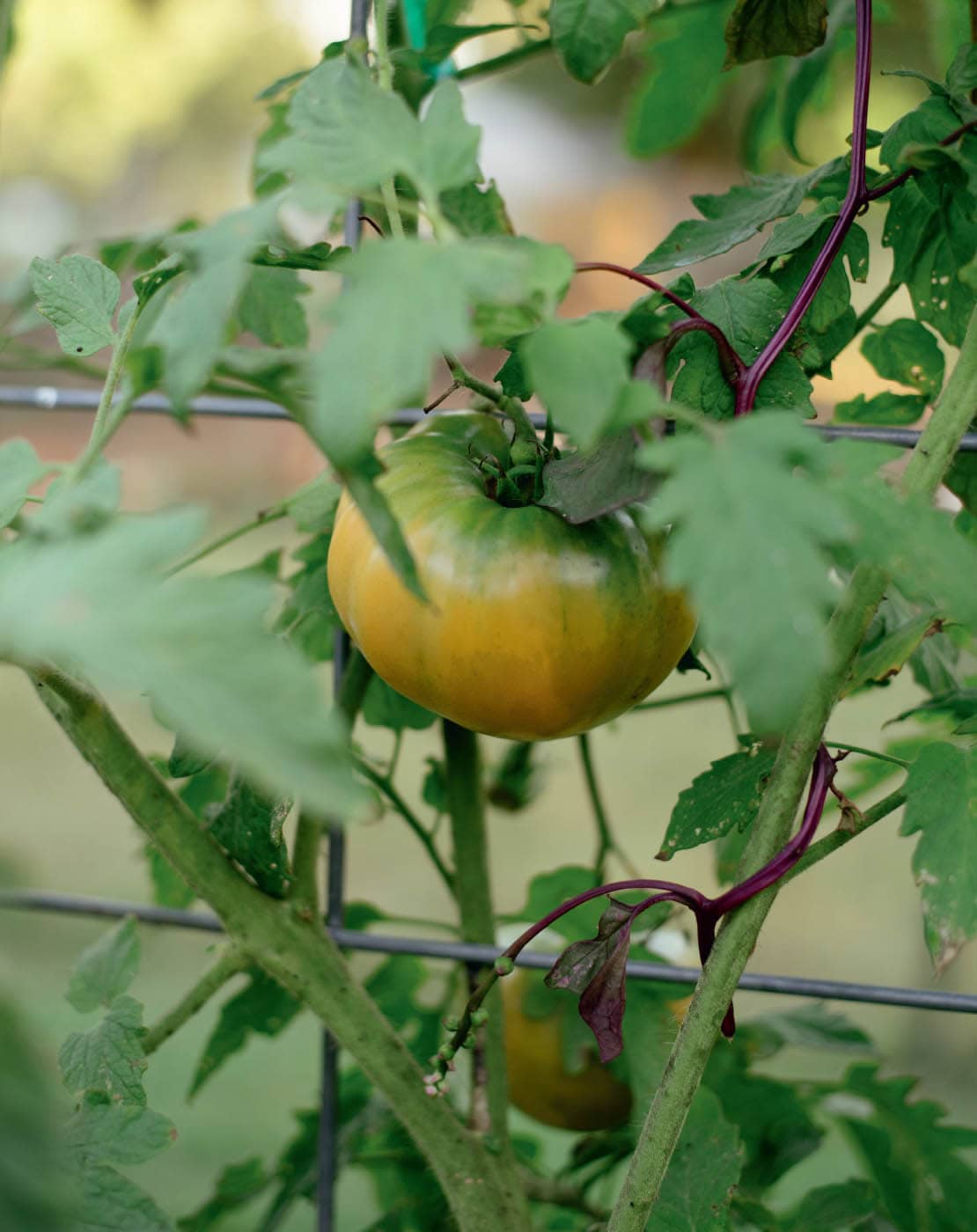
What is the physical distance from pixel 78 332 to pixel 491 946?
10.5 inches

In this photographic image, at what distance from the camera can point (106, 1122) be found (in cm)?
34

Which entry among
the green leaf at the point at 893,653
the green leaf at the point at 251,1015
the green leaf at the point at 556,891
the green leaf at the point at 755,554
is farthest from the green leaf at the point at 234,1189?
the green leaf at the point at 755,554

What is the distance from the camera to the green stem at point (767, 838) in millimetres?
328

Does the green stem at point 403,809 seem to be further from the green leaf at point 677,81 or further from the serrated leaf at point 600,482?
the green leaf at point 677,81

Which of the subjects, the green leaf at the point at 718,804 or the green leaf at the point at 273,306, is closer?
the green leaf at the point at 718,804

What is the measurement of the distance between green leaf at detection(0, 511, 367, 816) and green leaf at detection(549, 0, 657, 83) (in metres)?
0.27

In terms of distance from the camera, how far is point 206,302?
232 millimetres

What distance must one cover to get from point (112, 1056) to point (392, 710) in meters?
0.19

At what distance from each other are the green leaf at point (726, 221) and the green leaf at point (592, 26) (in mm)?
59

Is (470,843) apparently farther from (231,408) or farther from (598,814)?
(231,408)

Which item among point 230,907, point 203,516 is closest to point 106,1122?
point 230,907

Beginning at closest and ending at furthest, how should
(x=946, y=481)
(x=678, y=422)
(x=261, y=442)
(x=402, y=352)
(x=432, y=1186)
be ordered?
(x=402, y=352), (x=678, y=422), (x=946, y=481), (x=432, y=1186), (x=261, y=442)

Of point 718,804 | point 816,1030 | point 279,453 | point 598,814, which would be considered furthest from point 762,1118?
point 279,453

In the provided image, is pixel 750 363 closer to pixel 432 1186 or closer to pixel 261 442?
pixel 432 1186
